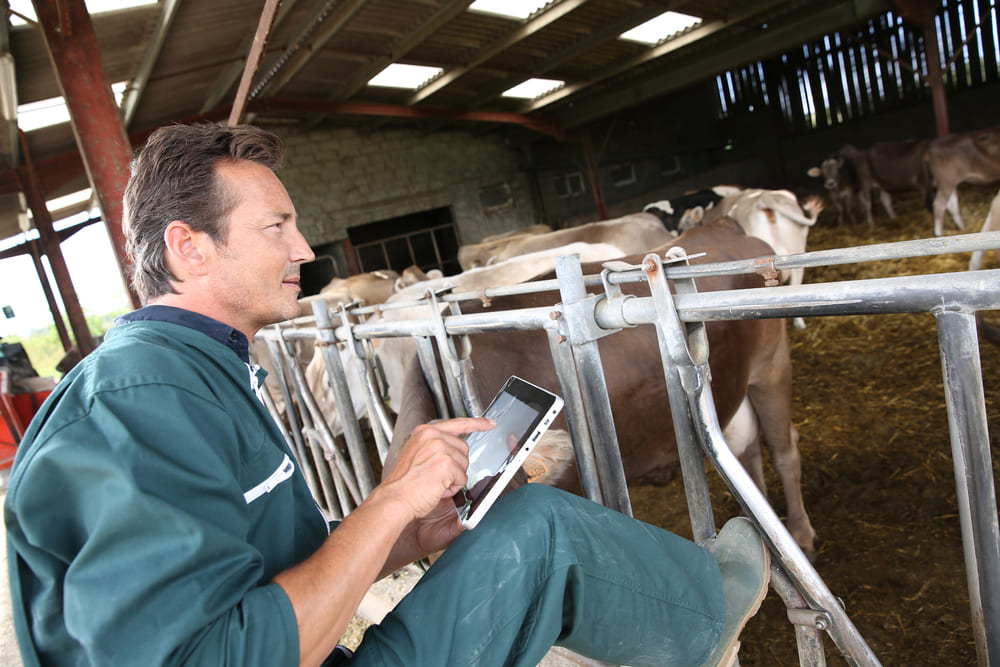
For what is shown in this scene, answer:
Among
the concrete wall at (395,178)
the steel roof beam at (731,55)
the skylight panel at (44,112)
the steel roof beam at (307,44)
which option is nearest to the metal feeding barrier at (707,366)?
the steel roof beam at (307,44)

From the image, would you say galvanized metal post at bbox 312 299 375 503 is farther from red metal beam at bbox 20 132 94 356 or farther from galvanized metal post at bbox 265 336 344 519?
red metal beam at bbox 20 132 94 356

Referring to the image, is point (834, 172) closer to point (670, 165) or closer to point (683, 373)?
point (670, 165)

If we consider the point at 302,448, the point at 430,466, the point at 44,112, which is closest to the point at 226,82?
the point at 44,112

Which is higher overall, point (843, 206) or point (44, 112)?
point (44, 112)

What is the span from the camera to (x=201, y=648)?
85cm

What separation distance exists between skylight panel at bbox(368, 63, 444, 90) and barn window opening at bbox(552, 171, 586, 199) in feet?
22.5

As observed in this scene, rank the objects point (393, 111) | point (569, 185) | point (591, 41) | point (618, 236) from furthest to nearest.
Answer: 1. point (569, 185)
2. point (393, 111)
3. point (591, 41)
4. point (618, 236)

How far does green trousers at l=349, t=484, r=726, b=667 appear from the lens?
112 centimetres

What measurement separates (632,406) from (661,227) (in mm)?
6383

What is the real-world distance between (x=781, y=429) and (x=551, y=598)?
247 cm

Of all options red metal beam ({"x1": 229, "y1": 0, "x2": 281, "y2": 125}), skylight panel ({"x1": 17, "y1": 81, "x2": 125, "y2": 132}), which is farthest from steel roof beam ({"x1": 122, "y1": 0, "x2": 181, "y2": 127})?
red metal beam ({"x1": 229, "y1": 0, "x2": 281, "y2": 125})

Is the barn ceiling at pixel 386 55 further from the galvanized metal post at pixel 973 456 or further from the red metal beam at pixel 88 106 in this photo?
the galvanized metal post at pixel 973 456

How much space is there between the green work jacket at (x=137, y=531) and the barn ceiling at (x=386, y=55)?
16.8ft

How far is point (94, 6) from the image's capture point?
5.71 meters
